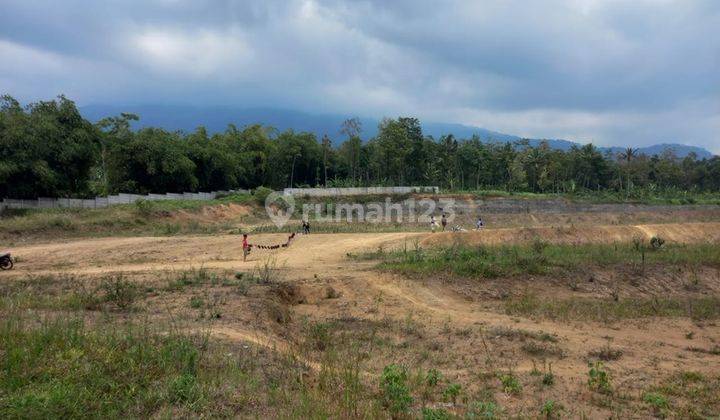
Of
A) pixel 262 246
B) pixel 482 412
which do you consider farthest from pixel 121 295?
pixel 262 246

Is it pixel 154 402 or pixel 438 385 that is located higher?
pixel 154 402

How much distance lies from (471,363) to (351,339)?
2505 millimetres

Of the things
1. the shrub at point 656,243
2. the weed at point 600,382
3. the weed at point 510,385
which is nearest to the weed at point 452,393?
the weed at point 510,385

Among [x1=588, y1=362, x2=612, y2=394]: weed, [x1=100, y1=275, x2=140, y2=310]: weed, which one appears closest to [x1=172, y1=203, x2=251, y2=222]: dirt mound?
[x1=100, y1=275, x2=140, y2=310]: weed

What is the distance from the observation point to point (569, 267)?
→ 16.8 meters

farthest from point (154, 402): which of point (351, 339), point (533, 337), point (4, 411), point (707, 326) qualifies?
point (707, 326)

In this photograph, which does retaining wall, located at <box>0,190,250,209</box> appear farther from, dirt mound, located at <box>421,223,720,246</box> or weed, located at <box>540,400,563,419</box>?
weed, located at <box>540,400,563,419</box>

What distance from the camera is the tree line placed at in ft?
102

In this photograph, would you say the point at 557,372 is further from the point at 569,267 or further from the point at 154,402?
the point at 569,267

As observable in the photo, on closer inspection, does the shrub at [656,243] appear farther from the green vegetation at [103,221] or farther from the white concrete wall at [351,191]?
the white concrete wall at [351,191]

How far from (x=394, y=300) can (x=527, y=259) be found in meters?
5.95

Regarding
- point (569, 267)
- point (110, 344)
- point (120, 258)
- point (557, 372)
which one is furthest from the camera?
point (120, 258)

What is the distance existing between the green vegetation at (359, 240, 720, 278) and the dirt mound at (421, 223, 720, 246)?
4352 mm

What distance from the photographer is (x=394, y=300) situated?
1341cm
